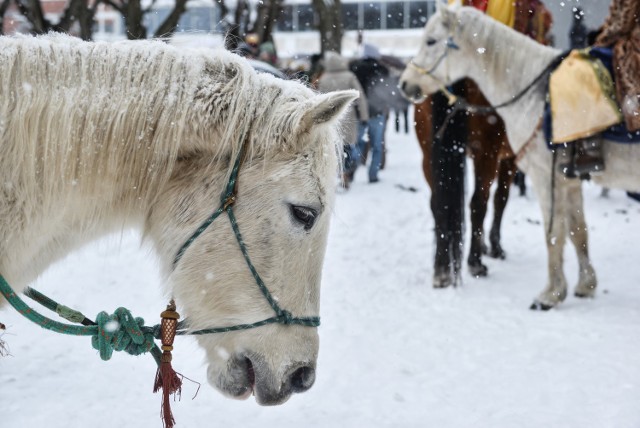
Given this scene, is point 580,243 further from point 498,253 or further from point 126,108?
point 126,108

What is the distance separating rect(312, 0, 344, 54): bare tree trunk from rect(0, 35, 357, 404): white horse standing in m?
13.7

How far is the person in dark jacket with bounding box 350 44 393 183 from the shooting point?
11.1m

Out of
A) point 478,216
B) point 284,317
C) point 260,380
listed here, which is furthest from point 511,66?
point 260,380

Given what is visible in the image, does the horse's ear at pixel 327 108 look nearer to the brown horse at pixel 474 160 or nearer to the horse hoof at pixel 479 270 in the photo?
the brown horse at pixel 474 160

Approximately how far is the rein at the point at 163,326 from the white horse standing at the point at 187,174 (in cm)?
2

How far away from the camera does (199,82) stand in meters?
1.77

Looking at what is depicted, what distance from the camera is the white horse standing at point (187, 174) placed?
165cm

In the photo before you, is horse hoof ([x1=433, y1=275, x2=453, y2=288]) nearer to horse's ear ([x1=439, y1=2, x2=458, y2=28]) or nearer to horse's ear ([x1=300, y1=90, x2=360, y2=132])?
horse's ear ([x1=439, y1=2, x2=458, y2=28])

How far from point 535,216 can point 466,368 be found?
5.24 metres

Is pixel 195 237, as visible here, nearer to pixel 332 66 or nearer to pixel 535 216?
pixel 535 216

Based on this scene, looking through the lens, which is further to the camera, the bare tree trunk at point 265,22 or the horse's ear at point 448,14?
the bare tree trunk at point 265,22

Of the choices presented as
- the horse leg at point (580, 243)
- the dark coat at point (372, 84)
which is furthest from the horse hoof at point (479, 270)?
Answer: the dark coat at point (372, 84)

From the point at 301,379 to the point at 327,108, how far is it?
0.84 meters

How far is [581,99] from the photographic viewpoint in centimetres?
434
